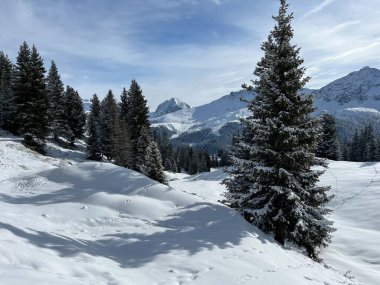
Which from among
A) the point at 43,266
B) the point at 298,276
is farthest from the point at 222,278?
the point at 43,266

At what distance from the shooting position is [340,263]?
19.8 m

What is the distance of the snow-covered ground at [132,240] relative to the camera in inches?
401

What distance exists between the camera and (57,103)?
62188 mm

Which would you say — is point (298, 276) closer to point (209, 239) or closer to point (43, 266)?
point (209, 239)

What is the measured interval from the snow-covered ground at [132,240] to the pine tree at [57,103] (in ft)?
107

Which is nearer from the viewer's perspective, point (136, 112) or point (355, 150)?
point (136, 112)

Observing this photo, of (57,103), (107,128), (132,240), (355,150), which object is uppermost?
(57,103)

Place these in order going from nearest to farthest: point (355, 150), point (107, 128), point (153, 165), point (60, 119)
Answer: point (153, 165) → point (60, 119) → point (107, 128) → point (355, 150)

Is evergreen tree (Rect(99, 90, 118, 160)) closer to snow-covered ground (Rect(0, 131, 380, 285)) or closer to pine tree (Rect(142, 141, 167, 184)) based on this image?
pine tree (Rect(142, 141, 167, 184))

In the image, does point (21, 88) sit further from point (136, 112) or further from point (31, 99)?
point (136, 112)

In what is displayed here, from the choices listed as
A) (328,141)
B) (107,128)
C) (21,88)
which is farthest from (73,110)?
(328,141)

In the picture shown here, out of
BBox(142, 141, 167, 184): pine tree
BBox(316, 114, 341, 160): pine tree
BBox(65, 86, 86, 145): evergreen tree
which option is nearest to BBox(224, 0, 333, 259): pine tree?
BBox(142, 141, 167, 184): pine tree

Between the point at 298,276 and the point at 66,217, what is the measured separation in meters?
10.5

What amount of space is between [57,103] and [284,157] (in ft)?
173
